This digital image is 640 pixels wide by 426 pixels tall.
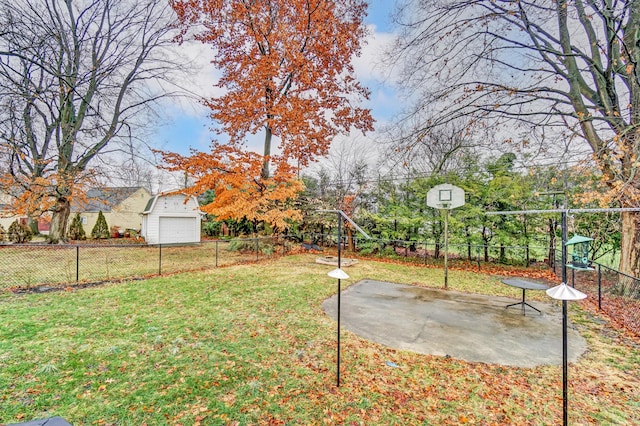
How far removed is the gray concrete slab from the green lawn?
9.7 inches

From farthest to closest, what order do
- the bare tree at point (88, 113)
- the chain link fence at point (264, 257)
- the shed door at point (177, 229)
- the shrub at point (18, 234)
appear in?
the shed door at point (177, 229) < the shrub at point (18, 234) < the bare tree at point (88, 113) < the chain link fence at point (264, 257)

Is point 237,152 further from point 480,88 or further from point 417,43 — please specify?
point 480,88

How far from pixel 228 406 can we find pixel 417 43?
686 centimetres

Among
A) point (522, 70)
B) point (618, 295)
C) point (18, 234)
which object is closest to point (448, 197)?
point (522, 70)

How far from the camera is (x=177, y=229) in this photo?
17109mm

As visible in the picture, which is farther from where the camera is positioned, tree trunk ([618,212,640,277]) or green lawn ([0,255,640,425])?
tree trunk ([618,212,640,277])

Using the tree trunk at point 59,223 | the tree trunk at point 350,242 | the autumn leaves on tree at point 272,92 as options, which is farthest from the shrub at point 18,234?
the tree trunk at point 350,242

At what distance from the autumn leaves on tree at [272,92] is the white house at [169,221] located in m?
6.58

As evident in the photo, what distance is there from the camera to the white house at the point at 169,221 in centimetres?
1633

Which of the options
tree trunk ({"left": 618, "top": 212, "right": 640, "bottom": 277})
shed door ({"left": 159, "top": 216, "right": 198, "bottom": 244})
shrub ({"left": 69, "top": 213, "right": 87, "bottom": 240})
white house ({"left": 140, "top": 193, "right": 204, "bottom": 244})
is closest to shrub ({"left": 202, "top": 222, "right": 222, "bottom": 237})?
white house ({"left": 140, "top": 193, "right": 204, "bottom": 244})

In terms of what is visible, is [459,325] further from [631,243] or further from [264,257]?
[264,257]

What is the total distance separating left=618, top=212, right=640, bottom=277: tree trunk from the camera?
20.0 ft

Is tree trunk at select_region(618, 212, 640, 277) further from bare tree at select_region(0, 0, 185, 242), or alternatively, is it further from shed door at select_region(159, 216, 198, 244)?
shed door at select_region(159, 216, 198, 244)

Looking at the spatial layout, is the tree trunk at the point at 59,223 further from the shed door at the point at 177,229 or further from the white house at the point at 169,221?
the shed door at the point at 177,229
